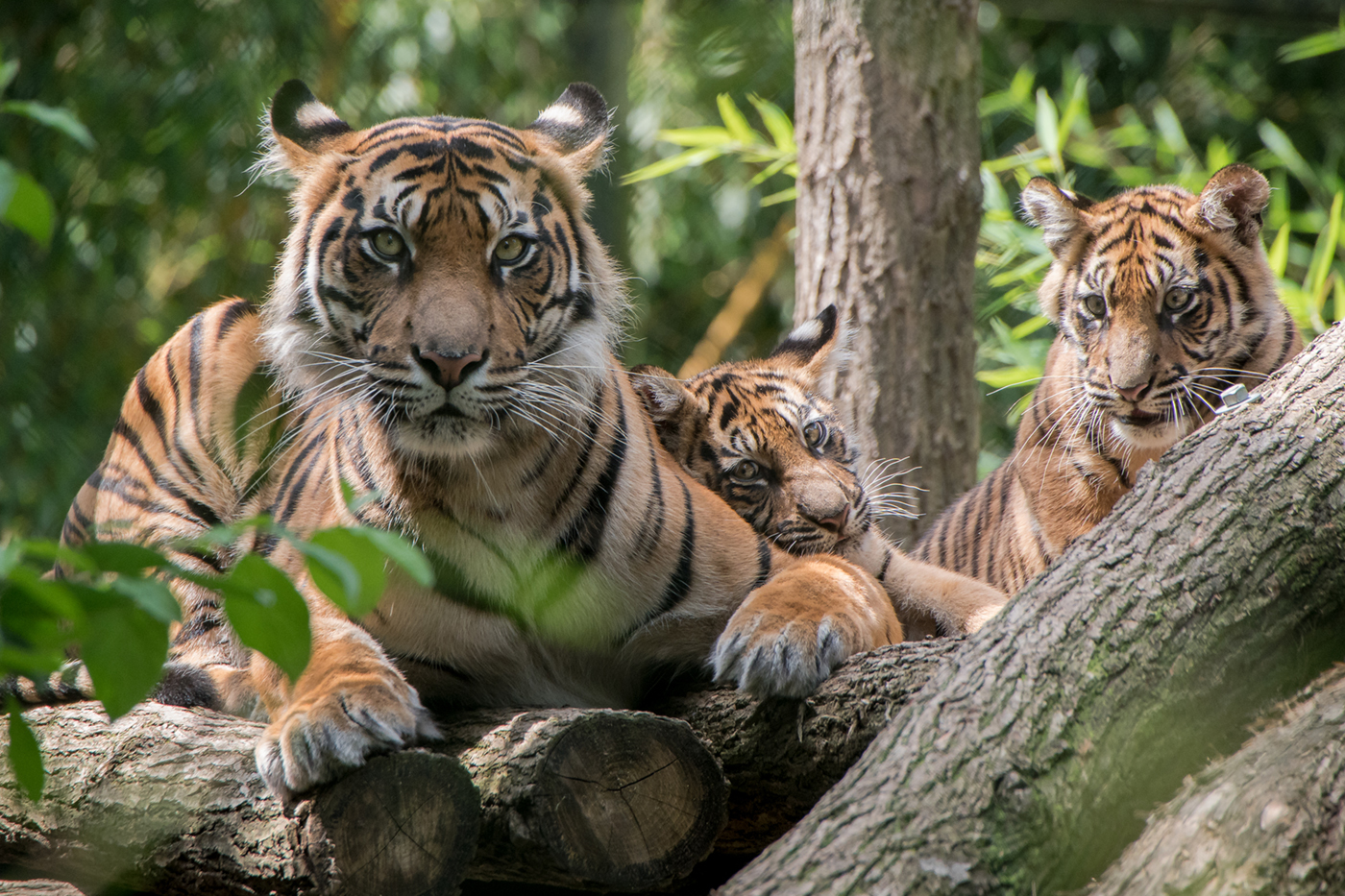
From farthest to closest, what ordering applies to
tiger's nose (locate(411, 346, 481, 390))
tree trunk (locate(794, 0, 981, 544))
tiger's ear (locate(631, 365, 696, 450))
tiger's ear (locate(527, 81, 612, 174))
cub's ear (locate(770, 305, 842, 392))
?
tree trunk (locate(794, 0, 981, 544)), cub's ear (locate(770, 305, 842, 392)), tiger's ear (locate(631, 365, 696, 450)), tiger's ear (locate(527, 81, 612, 174)), tiger's nose (locate(411, 346, 481, 390))

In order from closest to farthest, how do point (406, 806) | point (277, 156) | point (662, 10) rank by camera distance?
1. point (406, 806)
2. point (277, 156)
3. point (662, 10)

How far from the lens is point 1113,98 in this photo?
21.3 ft

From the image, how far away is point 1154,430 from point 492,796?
5.66 feet

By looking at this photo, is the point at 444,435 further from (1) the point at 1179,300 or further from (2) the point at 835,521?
(1) the point at 1179,300

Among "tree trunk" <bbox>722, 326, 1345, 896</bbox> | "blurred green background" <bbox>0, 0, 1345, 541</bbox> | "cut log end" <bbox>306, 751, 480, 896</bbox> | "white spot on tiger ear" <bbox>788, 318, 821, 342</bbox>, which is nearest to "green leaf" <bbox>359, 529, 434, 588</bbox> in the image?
"tree trunk" <bbox>722, 326, 1345, 896</bbox>

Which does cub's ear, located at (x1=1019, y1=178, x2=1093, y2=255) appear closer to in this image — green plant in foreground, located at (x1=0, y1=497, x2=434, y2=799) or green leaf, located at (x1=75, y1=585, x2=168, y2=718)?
green plant in foreground, located at (x1=0, y1=497, x2=434, y2=799)

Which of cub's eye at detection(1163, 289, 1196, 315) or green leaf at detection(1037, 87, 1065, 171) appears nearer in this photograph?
cub's eye at detection(1163, 289, 1196, 315)

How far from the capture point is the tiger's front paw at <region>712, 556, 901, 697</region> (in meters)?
2.00

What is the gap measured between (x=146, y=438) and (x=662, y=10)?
4.87 meters

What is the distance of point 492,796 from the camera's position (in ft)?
6.04

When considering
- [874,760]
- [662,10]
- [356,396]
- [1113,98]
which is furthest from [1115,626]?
[662,10]

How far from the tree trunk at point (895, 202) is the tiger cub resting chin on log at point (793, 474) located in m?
0.43

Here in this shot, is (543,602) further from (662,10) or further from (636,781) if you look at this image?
(662,10)

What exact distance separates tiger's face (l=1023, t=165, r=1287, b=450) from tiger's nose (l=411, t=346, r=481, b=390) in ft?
4.84
